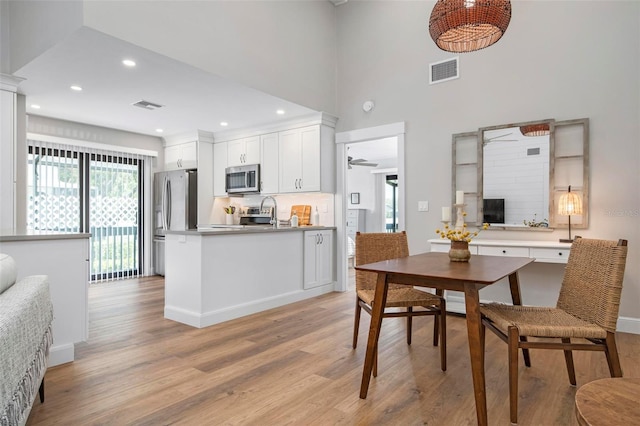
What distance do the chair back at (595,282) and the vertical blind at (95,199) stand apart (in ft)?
19.2

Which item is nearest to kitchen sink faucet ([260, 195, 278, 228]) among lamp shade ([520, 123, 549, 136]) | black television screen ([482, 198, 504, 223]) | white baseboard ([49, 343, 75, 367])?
black television screen ([482, 198, 504, 223])

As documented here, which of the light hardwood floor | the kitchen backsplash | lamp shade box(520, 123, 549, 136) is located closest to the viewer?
the light hardwood floor

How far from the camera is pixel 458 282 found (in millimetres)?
1889

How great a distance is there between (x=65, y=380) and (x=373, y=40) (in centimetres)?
470

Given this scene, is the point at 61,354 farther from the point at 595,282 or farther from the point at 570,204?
the point at 570,204

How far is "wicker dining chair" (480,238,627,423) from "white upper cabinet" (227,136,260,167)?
165 inches

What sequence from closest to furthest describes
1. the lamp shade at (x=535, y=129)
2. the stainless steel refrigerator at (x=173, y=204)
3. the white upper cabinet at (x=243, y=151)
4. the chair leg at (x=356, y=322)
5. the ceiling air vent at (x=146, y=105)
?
the chair leg at (x=356, y=322) < the lamp shade at (x=535, y=129) < the ceiling air vent at (x=146, y=105) < the white upper cabinet at (x=243, y=151) < the stainless steel refrigerator at (x=173, y=204)

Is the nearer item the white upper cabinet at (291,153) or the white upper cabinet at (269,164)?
the white upper cabinet at (291,153)

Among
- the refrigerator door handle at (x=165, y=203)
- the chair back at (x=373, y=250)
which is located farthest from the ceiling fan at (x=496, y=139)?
the refrigerator door handle at (x=165, y=203)

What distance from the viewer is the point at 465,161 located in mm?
4117

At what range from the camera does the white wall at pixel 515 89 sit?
131 inches

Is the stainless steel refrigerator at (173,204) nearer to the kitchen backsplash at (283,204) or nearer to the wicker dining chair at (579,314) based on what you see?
the kitchen backsplash at (283,204)

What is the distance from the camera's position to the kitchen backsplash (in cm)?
534

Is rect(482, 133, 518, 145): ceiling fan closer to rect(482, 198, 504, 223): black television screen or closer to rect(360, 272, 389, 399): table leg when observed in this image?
rect(482, 198, 504, 223): black television screen
